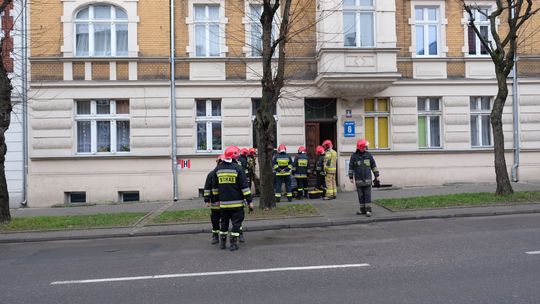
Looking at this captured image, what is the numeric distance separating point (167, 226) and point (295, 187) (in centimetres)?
522

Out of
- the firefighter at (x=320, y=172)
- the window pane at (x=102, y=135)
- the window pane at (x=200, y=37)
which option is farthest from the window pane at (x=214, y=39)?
the firefighter at (x=320, y=172)

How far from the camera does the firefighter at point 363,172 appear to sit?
10562mm

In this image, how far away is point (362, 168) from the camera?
10.6 metres

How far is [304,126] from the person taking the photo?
15836 millimetres

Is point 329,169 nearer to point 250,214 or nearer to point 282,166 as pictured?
point 282,166

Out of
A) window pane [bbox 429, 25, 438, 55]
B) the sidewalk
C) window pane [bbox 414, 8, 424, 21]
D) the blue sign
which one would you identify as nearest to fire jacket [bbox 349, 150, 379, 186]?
the sidewalk

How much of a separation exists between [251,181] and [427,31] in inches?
351

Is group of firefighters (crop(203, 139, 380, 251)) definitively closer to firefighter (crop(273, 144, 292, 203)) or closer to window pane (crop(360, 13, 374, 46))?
firefighter (crop(273, 144, 292, 203))

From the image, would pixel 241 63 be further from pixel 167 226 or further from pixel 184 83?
pixel 167 226

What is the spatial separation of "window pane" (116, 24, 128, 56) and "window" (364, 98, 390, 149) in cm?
909

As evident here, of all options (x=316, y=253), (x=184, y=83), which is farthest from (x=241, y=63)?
(x=316, y=253)

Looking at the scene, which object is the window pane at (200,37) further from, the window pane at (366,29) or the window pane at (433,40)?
the window pane at (433,40)

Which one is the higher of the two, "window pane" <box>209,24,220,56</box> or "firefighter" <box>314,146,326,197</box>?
"window pane" <box>209,24,220,56</box>

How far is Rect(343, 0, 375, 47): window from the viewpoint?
15377 millimetres
